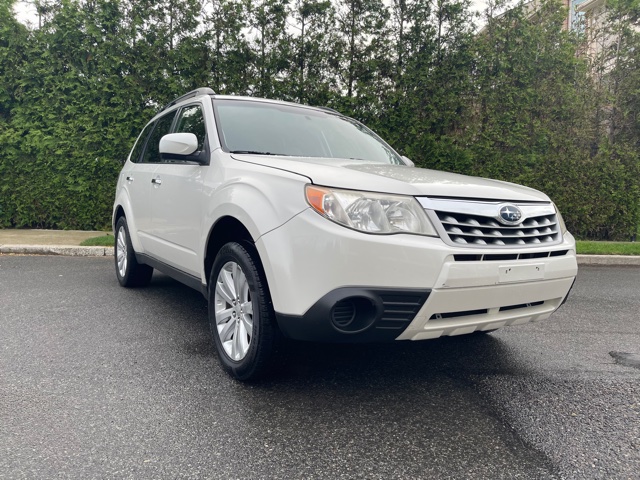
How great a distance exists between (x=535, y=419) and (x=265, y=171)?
1866 millimetres

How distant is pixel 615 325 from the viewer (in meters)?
4.27

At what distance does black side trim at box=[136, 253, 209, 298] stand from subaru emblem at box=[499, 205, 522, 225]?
1.83 meters

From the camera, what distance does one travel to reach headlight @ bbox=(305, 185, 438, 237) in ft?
7.58

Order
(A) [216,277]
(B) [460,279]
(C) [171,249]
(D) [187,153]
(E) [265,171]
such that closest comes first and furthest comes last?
(B) [460,279]
(E) [265,171]
(A) [216,277]
(D) [187,153]
(C) [171,249]

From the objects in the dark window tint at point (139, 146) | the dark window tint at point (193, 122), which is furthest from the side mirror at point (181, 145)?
the dark window tint at point (139, 146)

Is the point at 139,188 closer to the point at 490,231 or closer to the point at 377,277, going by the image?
the point at 377,277

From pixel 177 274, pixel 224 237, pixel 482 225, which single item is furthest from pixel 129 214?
pixel 482 225

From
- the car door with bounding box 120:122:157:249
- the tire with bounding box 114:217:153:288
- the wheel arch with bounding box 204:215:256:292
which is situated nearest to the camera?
the wheel arch with bounding box 204:215:256:292

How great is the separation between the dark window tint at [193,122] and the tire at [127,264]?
1422 millimetres

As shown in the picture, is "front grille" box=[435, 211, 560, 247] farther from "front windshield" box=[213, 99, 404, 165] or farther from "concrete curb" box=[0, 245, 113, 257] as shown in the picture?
"concrete curb" box=[0, 245, 113, 257]

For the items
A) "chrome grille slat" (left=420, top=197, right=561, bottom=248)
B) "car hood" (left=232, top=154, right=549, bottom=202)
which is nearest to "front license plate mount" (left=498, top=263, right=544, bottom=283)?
"chrome grille slat" (left=420, top=197, right=561, bottom=248)

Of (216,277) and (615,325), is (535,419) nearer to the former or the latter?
(216,277)

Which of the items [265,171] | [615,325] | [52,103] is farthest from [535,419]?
[52,103]

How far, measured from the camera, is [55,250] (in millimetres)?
7652
